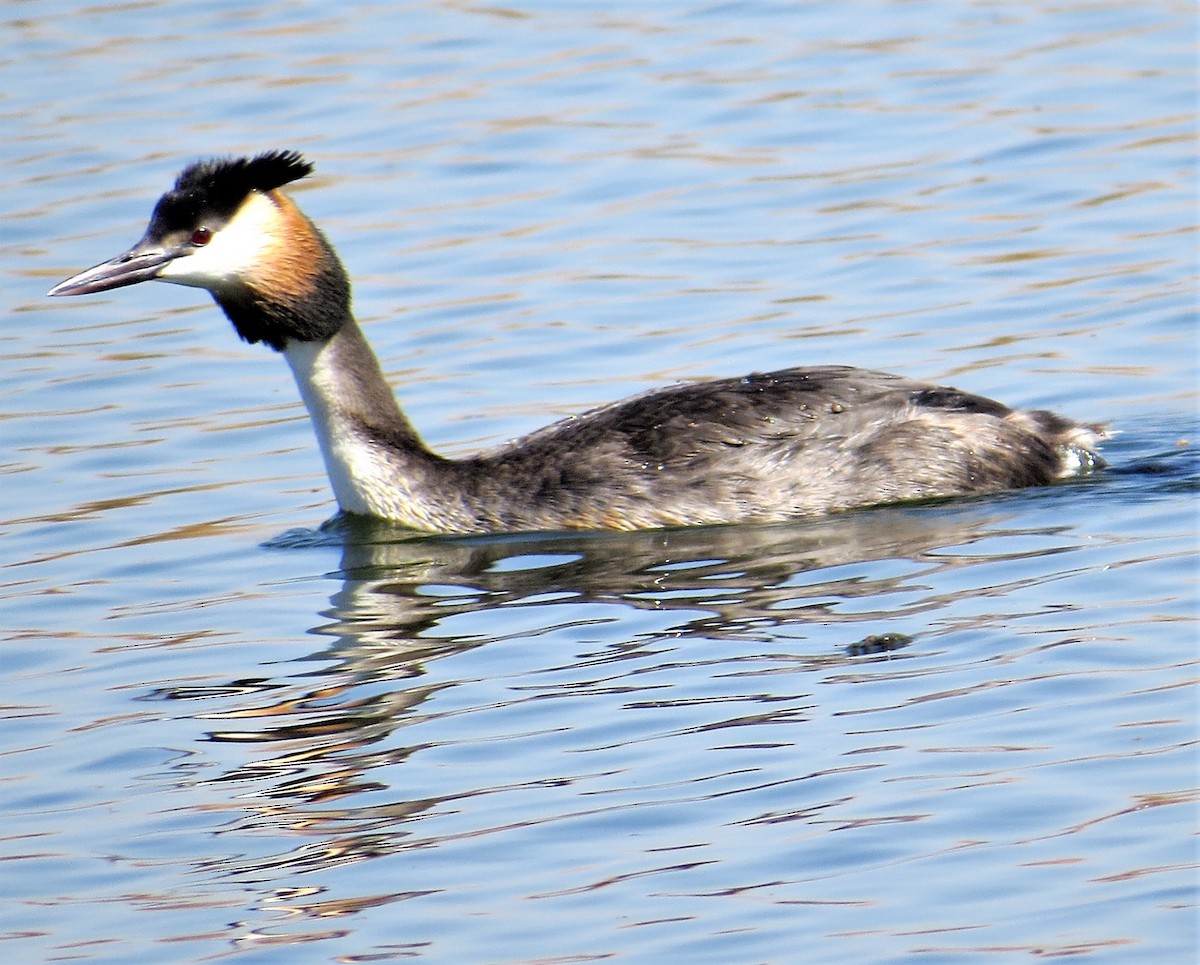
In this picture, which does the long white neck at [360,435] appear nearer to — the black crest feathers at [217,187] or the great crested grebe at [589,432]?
the great crested grebe at [589,432]

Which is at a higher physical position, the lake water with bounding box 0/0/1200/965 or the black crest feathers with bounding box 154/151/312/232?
the black crest feathers with bounding box 154/151/312/232

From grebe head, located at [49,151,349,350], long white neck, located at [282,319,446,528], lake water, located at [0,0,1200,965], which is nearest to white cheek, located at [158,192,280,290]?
grebe head, located at [49,151,349,350]

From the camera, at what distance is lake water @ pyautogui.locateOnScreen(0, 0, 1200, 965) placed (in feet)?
18.5

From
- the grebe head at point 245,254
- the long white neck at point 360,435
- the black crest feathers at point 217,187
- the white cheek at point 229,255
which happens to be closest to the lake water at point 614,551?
the long white neck at point 360,435

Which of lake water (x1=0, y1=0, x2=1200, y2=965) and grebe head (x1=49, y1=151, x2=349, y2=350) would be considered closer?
lake water (x1=0, y1=0, x2=1200, y2=965)

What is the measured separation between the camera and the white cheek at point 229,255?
9164 millimetres

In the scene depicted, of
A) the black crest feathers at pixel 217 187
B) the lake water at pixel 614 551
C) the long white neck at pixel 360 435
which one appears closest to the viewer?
the lake water at pixel 614 551

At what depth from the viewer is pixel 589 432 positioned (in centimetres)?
920

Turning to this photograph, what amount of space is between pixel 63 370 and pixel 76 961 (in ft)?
22.6

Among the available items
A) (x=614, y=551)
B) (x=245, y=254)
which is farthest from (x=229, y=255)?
(x=614, y=551)

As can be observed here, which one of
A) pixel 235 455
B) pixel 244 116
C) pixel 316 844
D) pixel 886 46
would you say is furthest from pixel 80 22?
pixel 316 844

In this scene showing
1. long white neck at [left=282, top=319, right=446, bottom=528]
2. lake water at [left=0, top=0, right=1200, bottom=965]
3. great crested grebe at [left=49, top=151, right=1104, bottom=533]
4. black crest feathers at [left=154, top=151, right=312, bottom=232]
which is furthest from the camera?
long white neck at [left=282, top=319, right=446, bottom=528]

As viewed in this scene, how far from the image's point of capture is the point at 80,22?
60.6 ft

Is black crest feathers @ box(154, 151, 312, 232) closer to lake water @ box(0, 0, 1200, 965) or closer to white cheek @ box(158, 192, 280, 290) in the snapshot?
white cheek @ box(158, 192, 280, 290)
